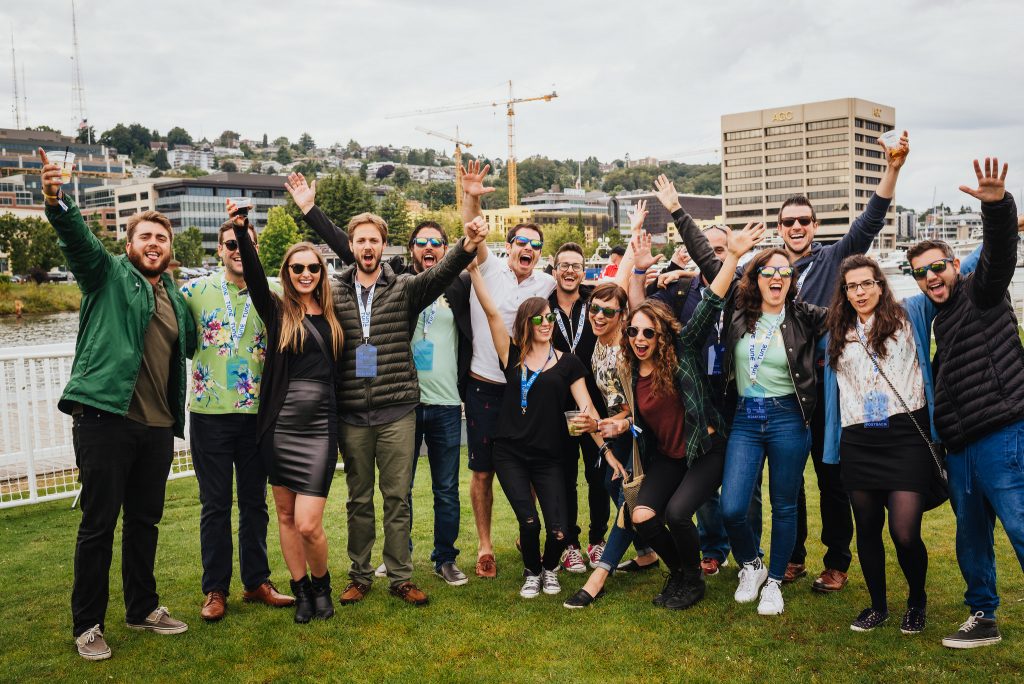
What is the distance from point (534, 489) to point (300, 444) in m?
1.54

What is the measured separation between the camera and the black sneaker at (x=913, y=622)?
4.19 meters

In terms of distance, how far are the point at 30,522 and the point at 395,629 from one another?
4684 millimetres

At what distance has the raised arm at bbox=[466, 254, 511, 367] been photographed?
16.7 feet

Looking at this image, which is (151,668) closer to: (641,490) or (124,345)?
(124,345)

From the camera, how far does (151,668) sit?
4.06 metres

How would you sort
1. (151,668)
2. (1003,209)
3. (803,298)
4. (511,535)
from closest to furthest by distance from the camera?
(1003,209) < (151,668) < (803,298) < (511,535)

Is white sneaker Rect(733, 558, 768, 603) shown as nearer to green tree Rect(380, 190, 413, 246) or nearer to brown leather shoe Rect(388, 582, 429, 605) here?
brown leather shoe Rect(388, 582, 429, 605)

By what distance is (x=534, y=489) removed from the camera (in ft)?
16.6

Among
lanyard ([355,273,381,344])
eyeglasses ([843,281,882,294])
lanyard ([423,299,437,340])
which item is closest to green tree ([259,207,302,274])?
lanyard ([423,299,437,340])

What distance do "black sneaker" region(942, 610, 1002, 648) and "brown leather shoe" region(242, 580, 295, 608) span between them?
3.77 m

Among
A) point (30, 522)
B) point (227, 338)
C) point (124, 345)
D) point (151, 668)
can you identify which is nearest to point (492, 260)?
point (227, 338)

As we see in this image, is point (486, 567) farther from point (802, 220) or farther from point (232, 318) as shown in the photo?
point (802, 220)

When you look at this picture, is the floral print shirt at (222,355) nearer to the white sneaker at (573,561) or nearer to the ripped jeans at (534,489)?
the ripped jeans at (534,489)

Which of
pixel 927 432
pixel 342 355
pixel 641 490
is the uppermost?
pixel 342 355
